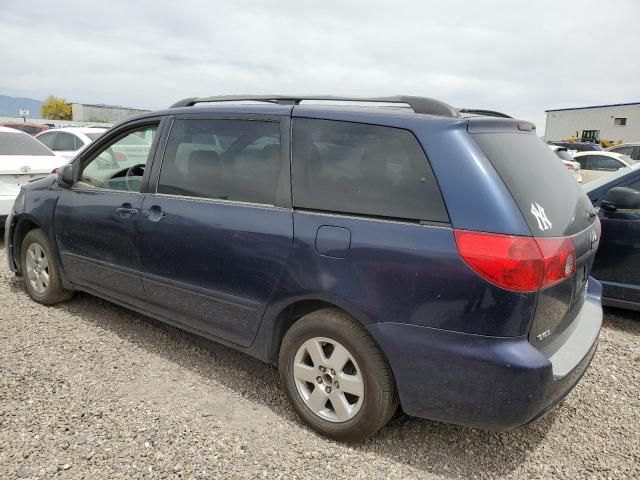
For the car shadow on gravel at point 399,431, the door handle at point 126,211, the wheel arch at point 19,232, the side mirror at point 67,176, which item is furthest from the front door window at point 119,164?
the car shadow on gravel at point 399,431

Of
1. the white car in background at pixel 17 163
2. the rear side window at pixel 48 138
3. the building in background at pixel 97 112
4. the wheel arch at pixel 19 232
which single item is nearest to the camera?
the wheel arch at pixel 19 232

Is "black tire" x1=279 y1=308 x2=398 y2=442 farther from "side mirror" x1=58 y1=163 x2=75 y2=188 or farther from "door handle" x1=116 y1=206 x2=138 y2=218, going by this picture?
"side mirror" x1=58 y1=163 x2=75 y2=188

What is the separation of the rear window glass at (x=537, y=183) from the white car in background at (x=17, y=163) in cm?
604

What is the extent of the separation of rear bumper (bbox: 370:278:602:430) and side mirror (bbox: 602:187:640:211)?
2215mm

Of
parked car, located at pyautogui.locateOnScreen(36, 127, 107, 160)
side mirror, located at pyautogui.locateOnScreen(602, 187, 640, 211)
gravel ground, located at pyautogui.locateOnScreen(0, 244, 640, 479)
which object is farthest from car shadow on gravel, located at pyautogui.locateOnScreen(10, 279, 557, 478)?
parked car, located at pyautogui.locateOnScreen(36, 127, 107, 160)

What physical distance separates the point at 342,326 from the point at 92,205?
2321 mm

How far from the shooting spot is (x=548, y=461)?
2.50 metres

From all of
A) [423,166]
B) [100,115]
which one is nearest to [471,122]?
[423,166]

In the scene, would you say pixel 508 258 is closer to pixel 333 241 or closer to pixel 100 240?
pixel 333 241

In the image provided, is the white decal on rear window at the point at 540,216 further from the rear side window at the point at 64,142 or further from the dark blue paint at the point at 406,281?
the rear side window at the point at 64,142

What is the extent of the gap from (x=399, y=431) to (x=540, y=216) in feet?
4.53

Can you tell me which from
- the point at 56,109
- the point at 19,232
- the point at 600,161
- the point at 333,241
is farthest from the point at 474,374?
the point at 56,109

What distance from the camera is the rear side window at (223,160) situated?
2818mm

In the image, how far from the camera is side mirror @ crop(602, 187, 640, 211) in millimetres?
4020
